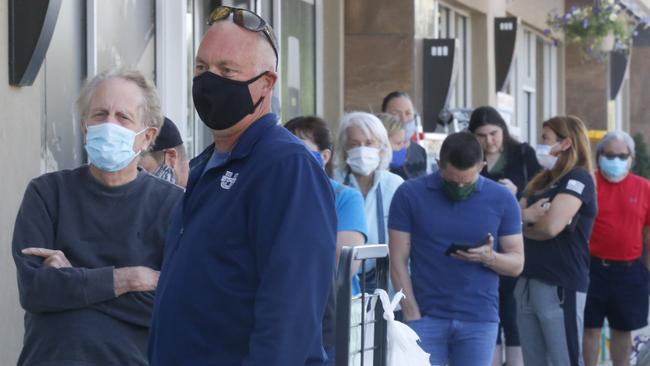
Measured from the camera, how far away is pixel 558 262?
8992 millimetres

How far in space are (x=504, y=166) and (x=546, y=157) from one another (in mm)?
380

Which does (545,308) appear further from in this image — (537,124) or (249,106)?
(537,124)

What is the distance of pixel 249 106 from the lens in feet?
11.1

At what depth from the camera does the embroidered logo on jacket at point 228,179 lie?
129 inches

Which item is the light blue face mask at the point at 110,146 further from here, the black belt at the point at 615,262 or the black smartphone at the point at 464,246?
the black belt at the point at 615,262

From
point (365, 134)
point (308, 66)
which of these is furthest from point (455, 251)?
point (308, 66)

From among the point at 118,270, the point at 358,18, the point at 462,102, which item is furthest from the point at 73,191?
the point at 462,102

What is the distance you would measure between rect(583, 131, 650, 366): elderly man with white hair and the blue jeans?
3.46 m

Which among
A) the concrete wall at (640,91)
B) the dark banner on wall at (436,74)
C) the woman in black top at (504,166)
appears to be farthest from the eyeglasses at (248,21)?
the concrete wall at (640,91)

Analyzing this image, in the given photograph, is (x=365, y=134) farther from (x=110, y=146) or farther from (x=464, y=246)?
(x=110, y=146)

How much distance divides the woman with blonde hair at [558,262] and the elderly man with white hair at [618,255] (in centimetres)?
150

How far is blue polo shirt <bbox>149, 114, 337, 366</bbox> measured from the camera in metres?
3.09

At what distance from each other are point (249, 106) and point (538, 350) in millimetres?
6099

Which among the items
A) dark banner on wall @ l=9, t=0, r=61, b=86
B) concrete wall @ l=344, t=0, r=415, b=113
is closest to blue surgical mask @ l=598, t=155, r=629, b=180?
concrete wall @ l=344, t=0, r=415, b=113
